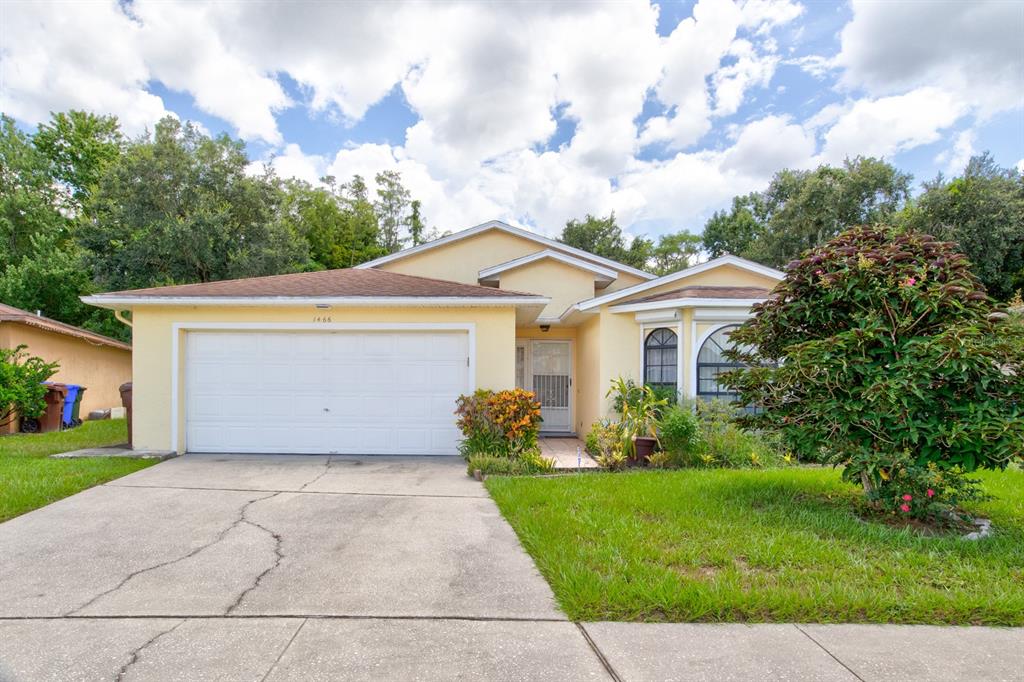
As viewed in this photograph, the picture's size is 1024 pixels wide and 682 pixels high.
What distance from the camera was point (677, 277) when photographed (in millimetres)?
11039

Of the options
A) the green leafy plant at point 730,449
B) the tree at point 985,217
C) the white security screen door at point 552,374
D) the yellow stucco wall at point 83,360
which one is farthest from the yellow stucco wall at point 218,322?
the tree at point 985,217

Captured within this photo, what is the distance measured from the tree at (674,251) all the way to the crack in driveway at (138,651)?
41.8 m

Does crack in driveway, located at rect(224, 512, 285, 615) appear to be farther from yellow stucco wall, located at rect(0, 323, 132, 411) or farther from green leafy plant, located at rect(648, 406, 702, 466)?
yellow stucco wall, located at rect(0, 323, 132, 411)

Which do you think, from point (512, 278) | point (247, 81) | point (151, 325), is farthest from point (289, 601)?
point (247, 81)

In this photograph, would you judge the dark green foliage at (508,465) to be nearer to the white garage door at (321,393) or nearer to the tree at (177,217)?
the white garage door at (321,393)

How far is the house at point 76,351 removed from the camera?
13.2m

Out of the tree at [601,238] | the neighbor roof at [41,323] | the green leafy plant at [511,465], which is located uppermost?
the tree at [601,238]

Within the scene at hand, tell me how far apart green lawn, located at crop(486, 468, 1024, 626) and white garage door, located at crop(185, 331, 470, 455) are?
9.96 feet

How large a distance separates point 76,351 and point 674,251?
3907 cm

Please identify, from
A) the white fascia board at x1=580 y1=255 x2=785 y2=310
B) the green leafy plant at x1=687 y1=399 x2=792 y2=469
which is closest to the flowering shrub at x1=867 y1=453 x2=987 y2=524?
the green leafy plant at x1=687 y1=399 x2=792 y2=469

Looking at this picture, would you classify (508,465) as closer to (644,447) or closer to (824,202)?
(644,447)

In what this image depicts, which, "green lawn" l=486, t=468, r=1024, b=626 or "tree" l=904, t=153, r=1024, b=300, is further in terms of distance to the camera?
"tree" l=904, t=153, r=1024, b=300

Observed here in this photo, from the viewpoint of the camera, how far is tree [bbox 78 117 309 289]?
766 inches

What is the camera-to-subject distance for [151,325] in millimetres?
9008
